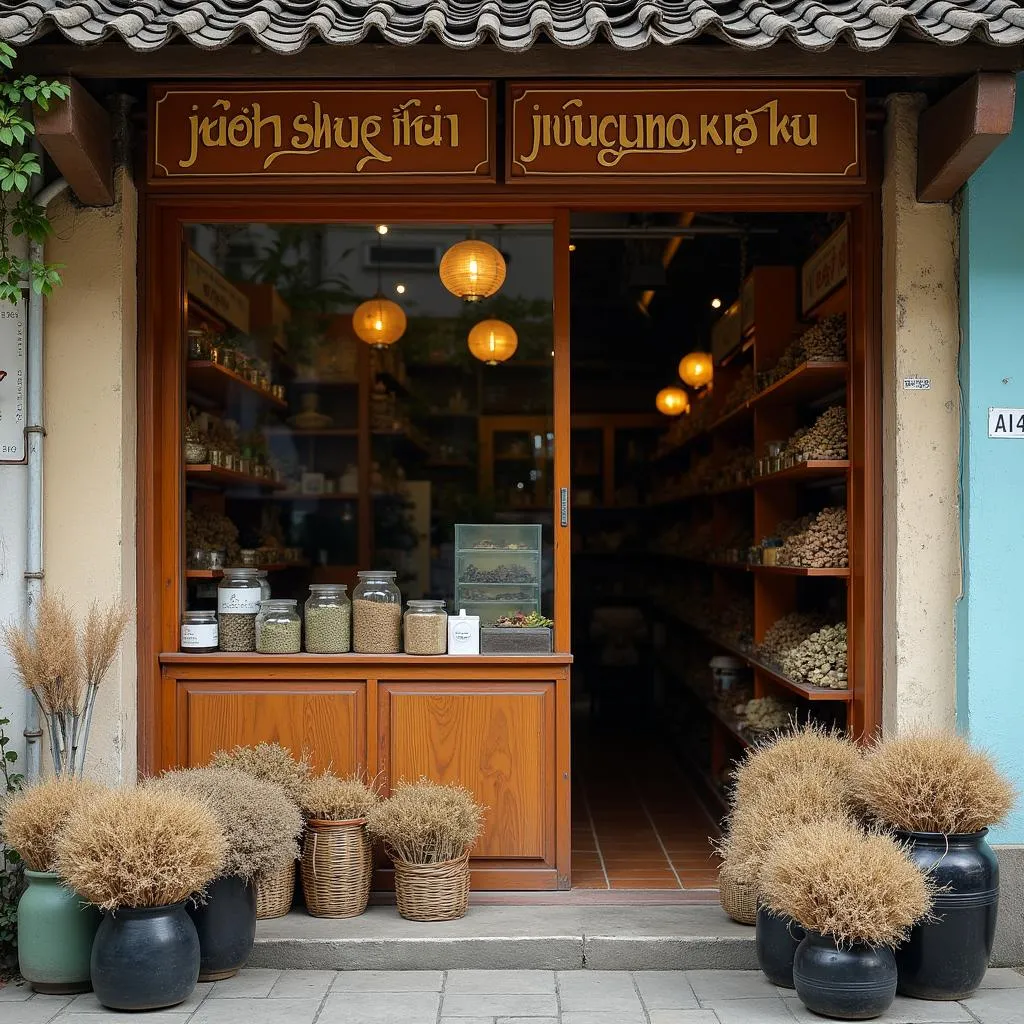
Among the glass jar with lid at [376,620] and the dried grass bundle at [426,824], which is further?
the glass jar with lid at [376,620]

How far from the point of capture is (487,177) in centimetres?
529

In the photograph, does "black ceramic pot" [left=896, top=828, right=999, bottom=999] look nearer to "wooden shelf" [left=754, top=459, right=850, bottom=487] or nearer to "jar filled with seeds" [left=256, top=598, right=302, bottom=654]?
"wooden shelf" [left=754, top=459, right=850, bottom=487]

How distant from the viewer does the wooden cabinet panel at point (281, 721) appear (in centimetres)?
542

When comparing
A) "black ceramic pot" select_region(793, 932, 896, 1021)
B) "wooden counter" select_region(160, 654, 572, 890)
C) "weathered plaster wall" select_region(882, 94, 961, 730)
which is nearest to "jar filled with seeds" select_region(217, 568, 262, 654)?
"wooden counter" select_region(160, 654, 572, 890)

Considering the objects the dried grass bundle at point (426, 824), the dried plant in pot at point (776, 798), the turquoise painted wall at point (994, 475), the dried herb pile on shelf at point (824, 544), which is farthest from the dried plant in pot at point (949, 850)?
the dried grass bundle at point (426, 824)

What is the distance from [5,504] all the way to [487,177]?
270cm

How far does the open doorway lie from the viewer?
641 centimetres

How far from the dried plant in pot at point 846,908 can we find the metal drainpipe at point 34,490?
3304 millimetres

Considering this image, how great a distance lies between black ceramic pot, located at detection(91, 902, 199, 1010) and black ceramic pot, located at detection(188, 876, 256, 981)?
19 cm

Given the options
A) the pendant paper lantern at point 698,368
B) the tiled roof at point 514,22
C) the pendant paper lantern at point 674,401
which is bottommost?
the pendant paper lantern at point 674,401

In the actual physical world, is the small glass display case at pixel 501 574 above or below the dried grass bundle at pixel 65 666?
above

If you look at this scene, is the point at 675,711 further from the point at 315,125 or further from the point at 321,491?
the point at 315,125

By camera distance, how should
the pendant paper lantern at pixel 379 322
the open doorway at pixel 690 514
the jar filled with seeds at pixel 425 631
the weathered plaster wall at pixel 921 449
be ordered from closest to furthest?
the weathered plaster wall at pixel 921 449
the jar filled with seeds at pixel 425 631
the open doorway at pixel 690 514
the pendant paper lantern at pixel 379 322

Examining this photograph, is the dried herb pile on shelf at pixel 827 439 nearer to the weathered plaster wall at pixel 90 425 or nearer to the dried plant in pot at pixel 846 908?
the dried plant in pot at pixel 846 908
